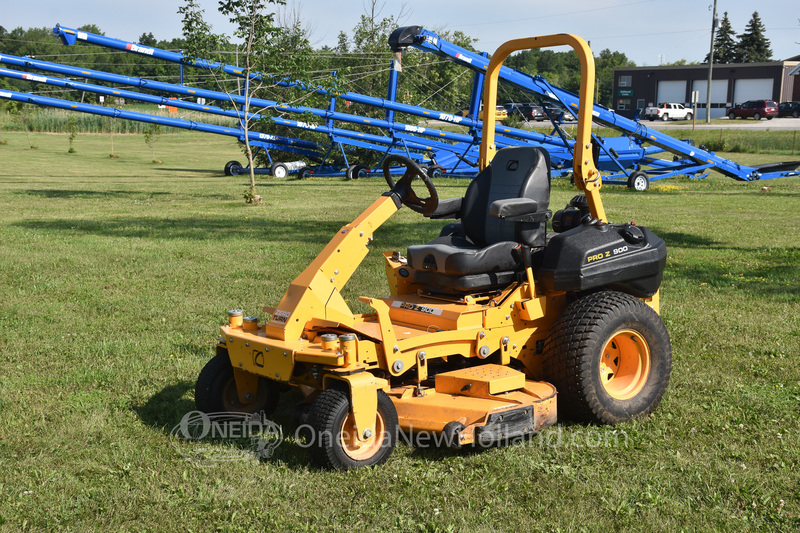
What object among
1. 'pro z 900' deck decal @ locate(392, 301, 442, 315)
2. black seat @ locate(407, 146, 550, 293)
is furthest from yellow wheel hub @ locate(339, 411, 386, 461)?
black seat @ locate(407, 146, 550, 293)

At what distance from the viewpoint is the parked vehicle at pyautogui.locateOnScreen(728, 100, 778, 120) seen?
59.2 metres

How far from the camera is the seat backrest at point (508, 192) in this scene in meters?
5.40

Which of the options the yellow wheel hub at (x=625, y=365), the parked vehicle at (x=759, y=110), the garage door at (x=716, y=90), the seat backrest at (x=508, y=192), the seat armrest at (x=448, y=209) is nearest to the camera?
the yellow wheel hub at (x=625, y=365)

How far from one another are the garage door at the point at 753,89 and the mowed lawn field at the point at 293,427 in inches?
2696

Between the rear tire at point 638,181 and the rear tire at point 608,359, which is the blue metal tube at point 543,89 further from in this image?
Answer: the rear tire at point 608,359

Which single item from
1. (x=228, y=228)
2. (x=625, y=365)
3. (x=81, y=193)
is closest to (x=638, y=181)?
(x=228, y=228)

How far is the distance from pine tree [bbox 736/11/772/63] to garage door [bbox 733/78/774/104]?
658 inches

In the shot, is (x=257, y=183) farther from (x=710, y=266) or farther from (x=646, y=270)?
(x=646, y=270)

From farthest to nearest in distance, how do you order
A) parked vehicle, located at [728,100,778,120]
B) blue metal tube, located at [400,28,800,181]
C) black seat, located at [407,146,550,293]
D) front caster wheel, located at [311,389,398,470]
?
parked vehicle, located at [728,100,778,120]
blue metal tube, located at [400,28,800,181]
black seat, located at [407,146,550,293]
front caster wheel, located at [311,389,398,470]

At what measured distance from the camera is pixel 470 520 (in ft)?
12.7

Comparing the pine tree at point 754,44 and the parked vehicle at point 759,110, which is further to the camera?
the pine tree at point 754,44

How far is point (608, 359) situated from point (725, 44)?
9595 cm

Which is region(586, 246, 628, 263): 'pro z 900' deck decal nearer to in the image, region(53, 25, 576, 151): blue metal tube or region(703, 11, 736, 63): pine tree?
region(53, 25, 576, 151): blue metal tube

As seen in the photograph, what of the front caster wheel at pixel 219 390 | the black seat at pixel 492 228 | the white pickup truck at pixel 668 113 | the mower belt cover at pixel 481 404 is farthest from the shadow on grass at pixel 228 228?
the white pickup truck at pixel 668 113
